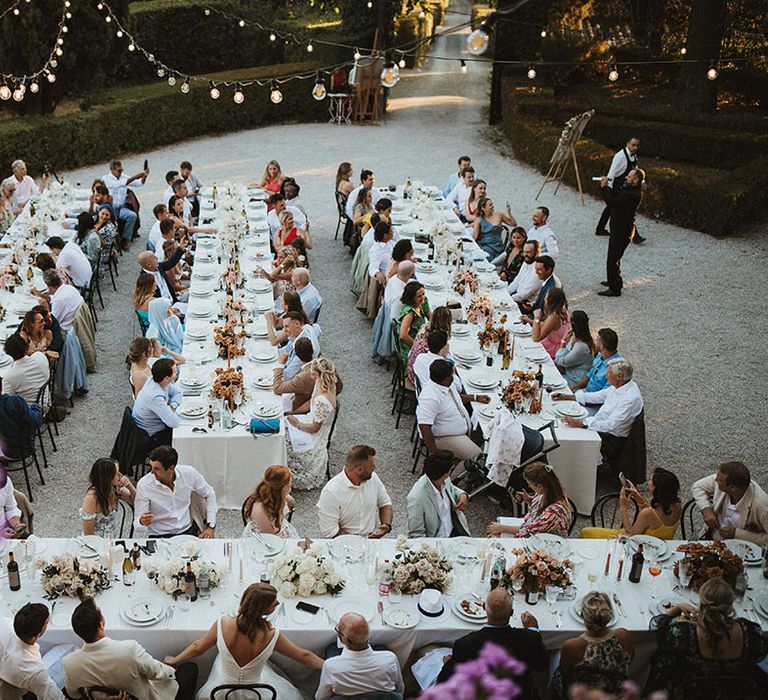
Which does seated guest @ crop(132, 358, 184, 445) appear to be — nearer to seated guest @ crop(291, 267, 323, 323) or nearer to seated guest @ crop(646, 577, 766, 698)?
seated guest @ crop(291, 267, 323, 323)

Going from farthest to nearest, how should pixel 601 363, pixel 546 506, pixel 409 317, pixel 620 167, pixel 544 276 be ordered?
pixel 620 167, pixel 544 276, pixel 409 317, pixel 601 363, pixel 546 506

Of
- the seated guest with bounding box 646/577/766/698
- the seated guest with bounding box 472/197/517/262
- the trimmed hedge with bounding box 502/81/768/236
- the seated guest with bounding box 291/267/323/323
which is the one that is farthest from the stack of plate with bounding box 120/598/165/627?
the trimmed hedge with bounding box 502/81/768/236

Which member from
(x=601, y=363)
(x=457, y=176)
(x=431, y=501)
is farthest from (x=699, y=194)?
(x=431, y=501)

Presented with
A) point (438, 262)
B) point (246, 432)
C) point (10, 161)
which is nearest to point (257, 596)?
point (246, 432)

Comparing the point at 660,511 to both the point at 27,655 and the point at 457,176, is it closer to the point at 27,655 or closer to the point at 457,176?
the point at 27,655

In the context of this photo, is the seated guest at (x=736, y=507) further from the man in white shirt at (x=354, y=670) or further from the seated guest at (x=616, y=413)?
the man in white shirt at (x=354, y=670)

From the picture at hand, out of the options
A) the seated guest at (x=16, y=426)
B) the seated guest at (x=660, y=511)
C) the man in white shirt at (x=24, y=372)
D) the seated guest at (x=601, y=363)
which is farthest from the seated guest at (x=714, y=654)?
the man in white shirt at (x=24, y=372)

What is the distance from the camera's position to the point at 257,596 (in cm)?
425

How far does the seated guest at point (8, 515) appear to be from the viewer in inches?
211

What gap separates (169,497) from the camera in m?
5.55

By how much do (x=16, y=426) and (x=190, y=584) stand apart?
108 inches

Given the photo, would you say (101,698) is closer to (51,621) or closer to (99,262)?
(51,621)

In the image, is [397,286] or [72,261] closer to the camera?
[397,286]

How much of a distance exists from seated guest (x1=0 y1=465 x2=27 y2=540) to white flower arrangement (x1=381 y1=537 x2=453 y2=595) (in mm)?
2370
